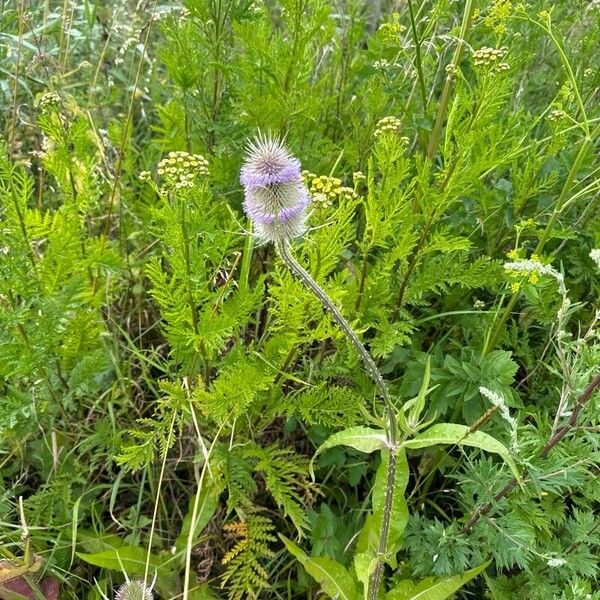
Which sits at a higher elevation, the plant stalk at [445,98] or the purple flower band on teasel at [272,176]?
the purple flower band on teasel at [272,176]

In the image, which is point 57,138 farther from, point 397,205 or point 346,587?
point 346,587

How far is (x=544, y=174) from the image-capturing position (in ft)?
6.72

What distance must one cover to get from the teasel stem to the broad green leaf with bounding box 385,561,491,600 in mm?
110

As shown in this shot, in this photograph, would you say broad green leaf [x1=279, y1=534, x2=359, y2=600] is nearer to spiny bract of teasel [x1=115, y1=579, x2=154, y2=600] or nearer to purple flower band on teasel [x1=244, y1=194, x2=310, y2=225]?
spiny bract of teasel [x1=115, y1=579, x2=154, y2=600]

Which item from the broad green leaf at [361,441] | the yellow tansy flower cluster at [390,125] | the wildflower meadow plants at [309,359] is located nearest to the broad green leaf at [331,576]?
the wildflower meadow plants at [309,359]

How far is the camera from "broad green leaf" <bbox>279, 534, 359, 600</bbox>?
1.70 meters

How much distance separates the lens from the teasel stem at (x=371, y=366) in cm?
113

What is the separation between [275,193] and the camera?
1241 millimetres

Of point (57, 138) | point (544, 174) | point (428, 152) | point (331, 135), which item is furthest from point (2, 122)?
point (544, 174)

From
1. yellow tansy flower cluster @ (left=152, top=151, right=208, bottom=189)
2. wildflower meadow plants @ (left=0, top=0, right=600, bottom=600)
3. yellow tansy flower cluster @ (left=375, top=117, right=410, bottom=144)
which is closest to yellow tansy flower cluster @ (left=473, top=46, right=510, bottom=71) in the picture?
wildflower meadow plants @ (left=0, top=0, right=600, bottom=600)

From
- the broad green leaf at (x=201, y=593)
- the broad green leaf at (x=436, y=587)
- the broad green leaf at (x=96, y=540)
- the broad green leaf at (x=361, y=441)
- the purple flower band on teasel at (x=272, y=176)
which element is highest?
the purple flower band on teasel at (x=272, y=176)

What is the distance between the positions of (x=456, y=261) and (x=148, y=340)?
3.71 feet

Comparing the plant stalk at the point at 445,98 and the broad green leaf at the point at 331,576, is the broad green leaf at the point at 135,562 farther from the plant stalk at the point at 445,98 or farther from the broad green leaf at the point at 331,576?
the plant stalk at the point at 445,98

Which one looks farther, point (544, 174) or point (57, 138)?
point (544, 174)
